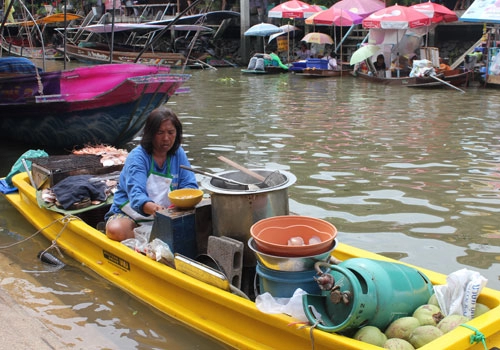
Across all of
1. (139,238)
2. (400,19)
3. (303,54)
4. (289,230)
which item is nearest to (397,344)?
(289,230)

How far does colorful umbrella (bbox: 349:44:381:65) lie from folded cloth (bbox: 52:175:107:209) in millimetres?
14512

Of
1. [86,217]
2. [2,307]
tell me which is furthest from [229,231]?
[86,217]

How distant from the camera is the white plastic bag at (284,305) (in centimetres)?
287

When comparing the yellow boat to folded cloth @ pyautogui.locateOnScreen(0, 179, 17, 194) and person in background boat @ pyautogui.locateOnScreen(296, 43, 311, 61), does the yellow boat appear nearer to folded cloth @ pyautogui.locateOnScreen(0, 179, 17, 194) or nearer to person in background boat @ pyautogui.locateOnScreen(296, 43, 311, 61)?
folded cloth @ pyautogui.locateOnScreen(0, 179, 17, 194)

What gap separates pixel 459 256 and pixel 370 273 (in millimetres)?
2449

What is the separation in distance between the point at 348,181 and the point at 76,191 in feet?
11.7

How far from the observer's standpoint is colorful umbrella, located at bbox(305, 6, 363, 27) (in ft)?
68.6

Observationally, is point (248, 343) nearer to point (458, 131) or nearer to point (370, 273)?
point (370, 273)

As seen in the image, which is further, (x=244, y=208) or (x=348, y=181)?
(x=348, y=181)

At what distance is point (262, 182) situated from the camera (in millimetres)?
3736

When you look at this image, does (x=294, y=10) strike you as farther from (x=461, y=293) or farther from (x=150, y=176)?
(x=461, y=293)

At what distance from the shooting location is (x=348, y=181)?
7223 mm

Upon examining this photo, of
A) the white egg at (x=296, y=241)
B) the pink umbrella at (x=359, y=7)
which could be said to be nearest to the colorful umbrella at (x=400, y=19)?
the pink umbrella at (x=359, y=7)

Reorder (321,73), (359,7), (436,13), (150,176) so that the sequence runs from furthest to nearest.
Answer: (359,7) → (321,73) → (436,13) → (150,176)
